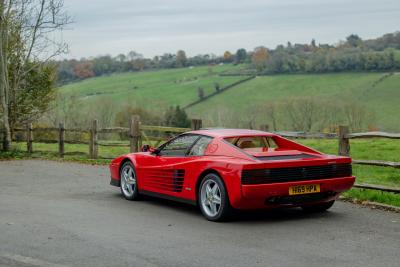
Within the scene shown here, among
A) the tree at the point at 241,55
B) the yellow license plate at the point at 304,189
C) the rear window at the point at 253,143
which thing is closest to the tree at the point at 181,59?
the tree at the point at 241,55

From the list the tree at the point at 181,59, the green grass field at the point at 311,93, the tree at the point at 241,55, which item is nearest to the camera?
the green grass field at the point at 311,93

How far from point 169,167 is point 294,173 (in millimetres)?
2263

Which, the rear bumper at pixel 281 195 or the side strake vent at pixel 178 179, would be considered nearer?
the rear bumper at pixel 281 195

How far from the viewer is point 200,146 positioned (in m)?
9.88

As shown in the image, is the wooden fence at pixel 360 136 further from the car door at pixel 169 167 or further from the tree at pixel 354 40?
the tree at pixel 354 40

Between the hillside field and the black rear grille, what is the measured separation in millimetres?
58880

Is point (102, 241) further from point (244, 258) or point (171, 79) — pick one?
point (171, 79)

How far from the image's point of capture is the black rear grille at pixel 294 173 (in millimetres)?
8609

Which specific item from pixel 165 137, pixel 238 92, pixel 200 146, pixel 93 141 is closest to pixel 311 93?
pixel 238 92

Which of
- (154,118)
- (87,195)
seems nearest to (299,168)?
(87,195)

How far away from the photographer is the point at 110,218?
30.3 feet

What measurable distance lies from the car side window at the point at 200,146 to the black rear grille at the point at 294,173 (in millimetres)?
1341

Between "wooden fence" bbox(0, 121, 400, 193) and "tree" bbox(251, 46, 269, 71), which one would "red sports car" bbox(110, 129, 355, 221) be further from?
"tree" bbox(251, 46, 269, 71)

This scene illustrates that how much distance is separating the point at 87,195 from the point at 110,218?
110 inches
